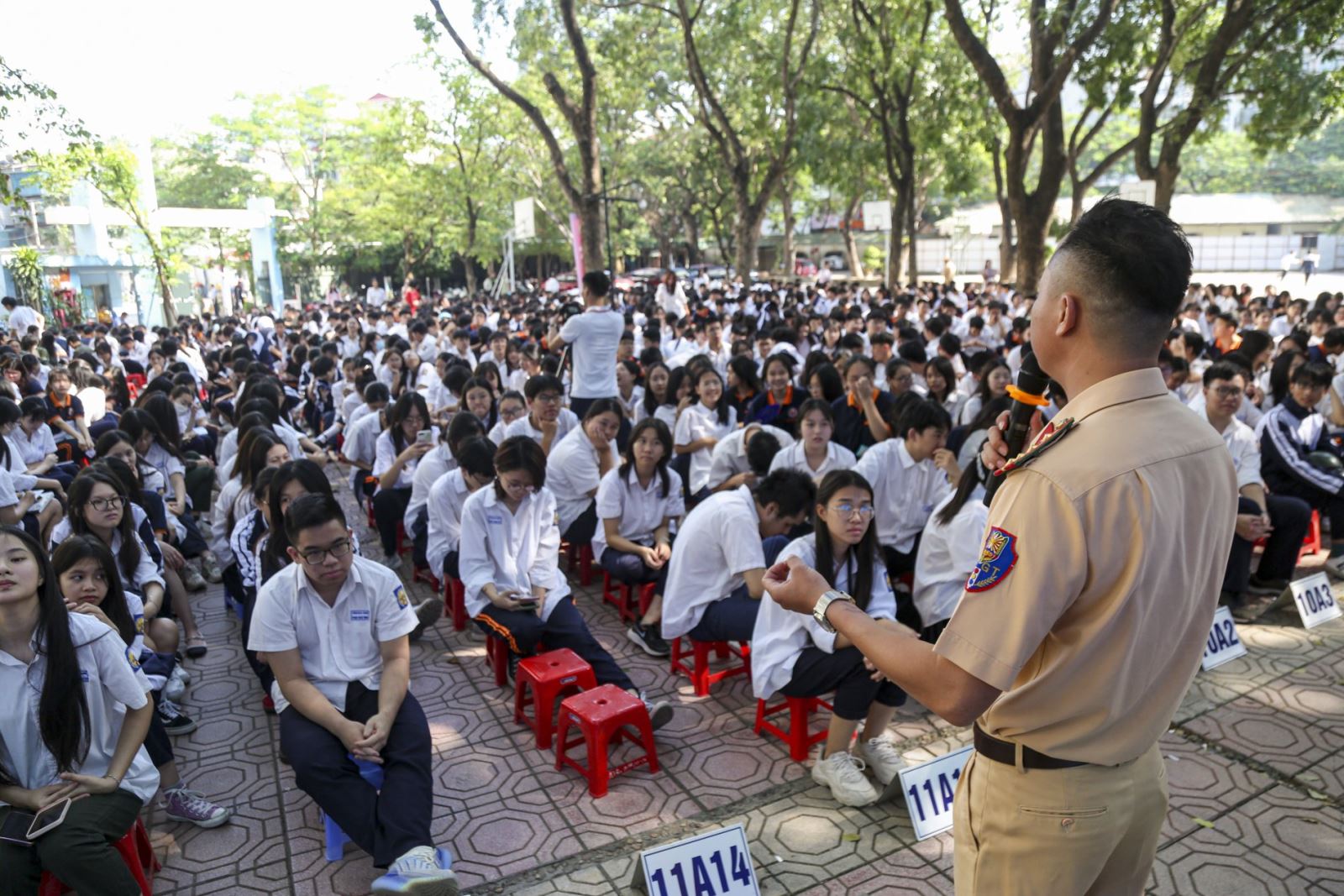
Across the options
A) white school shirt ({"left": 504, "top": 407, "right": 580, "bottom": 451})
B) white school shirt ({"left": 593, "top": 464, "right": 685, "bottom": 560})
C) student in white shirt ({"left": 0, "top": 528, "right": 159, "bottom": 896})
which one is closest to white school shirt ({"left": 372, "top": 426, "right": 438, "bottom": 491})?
white school shirt ({"left": 504, "top": 407, "right": 580, "bottom": 451})

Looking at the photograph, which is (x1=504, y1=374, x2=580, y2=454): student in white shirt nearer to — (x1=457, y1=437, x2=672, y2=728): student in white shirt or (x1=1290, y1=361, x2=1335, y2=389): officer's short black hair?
(x1=457, y1=437, x2=672, y2=728): student in white shirt

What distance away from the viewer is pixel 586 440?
564cm

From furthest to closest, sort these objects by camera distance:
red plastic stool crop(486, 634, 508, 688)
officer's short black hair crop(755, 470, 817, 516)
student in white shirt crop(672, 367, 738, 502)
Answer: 1. student in white shirt crop(672, 367, 738, 502)
2. red plastic stool crop(486, 634, 508, 688)
3. officer's short black hair crop(755, 470, 817, 516)

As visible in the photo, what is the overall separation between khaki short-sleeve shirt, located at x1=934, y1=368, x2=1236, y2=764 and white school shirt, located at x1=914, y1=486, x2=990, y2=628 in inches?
93.8

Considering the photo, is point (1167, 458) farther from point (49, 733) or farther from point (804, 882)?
point (49, 733)

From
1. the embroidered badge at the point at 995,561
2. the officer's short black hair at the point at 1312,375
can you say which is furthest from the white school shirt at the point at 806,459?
the embroidered badge at the point at 995,561

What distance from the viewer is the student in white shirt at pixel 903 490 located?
506 cm

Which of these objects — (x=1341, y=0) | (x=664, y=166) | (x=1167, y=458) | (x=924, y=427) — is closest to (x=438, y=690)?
(x=924, y=427)

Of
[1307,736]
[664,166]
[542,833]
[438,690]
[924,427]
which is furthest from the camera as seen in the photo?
[664,166]

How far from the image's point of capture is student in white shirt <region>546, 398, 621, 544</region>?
219 inches

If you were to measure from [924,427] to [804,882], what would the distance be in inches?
102

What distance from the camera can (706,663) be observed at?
4391mm

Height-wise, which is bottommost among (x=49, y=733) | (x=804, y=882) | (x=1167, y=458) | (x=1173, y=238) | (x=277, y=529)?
(x=804, y=882)

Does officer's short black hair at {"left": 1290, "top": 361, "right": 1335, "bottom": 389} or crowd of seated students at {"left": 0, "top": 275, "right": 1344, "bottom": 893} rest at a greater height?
officer's short black hair at {"left": 1290, "top": 361, "right": 1335, "bottom": 389}
